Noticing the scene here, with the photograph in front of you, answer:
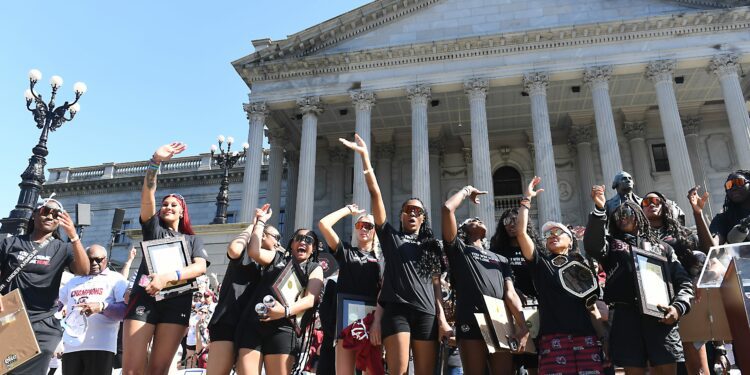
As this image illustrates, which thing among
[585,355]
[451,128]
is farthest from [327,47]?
[585,355]

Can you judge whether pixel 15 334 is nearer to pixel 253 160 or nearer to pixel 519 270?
pixel 519 270

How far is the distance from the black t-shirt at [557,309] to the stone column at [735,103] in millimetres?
18833

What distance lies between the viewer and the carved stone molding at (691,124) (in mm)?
26455

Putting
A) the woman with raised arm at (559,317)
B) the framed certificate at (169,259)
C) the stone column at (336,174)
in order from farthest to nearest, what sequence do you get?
the stone column at (336,174) → the framed certificate at (169,259) → the woman with raised arm at (559,317)

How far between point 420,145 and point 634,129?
41.3ft

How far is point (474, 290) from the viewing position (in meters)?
4.81

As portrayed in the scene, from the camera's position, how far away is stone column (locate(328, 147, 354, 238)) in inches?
1148

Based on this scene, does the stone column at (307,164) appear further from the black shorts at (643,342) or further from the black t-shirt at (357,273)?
the black shorts at (643,342)

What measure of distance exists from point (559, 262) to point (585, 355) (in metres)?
0.86

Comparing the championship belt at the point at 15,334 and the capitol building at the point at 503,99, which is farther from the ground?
the capitol building at the point at 503,99

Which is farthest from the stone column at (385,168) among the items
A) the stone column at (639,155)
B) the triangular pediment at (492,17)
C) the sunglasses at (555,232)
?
the sunglasses at (555,232)

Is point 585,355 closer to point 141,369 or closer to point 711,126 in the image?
point 141,369

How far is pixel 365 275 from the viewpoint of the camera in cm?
507

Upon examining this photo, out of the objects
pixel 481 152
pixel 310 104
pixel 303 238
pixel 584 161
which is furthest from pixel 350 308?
pixel 584 161
